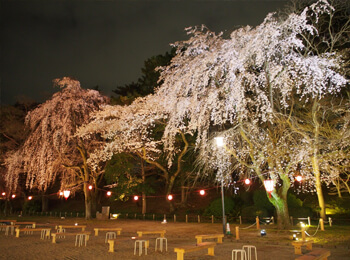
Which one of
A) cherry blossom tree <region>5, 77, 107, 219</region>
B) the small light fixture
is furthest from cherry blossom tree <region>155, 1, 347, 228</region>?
cherry blossom tree <region>5, 77, 107, 219</region>

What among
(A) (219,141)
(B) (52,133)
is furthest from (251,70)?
(B) (52,133)

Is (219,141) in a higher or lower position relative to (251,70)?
lower

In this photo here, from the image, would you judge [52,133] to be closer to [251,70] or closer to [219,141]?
[219,141]

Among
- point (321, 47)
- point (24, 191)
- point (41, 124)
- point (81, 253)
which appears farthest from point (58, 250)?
point (24, 191)

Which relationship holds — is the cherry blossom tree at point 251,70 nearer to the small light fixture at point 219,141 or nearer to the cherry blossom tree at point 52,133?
the small light fixture at point 219,141

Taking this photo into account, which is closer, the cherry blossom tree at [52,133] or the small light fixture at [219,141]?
the small light fixture at [219,141]

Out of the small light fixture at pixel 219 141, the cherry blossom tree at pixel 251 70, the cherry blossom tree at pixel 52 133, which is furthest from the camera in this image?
the cherry blossom tree at pixel 52 133

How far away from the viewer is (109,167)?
24.4 meters

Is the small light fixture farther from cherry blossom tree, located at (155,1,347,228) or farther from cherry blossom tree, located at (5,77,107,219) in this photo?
cherry blossom tree, located at (5,77,107,219)

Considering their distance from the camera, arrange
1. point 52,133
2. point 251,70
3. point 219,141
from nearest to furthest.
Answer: point 251,70 < point 219,141 < point 52,133

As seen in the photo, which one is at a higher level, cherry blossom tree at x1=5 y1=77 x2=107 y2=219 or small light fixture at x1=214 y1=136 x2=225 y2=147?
cherry blossom tree at x1=5 y1=77 x2=107 y2=219

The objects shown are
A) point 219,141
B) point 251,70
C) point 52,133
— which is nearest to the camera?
point 251,70

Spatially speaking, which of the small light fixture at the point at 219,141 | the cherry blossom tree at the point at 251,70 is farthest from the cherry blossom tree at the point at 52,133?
the small light fixture at the point at 219,141

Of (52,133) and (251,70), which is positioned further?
(52,133)
